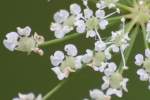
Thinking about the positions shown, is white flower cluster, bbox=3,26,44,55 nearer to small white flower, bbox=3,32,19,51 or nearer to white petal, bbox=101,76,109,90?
small white flower, bbox=3,32,19,51

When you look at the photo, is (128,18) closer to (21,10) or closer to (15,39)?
(15,39)

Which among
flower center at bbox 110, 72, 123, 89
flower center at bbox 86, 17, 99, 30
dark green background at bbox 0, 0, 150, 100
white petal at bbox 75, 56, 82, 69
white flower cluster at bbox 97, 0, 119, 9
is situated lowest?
flower center at bbox 110, 72, 123, 89

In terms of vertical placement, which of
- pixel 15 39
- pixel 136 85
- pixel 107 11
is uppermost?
pixel 107 11

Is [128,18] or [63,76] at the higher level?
[128,18]

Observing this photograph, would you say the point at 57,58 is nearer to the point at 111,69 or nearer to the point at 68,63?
the point at 68,63

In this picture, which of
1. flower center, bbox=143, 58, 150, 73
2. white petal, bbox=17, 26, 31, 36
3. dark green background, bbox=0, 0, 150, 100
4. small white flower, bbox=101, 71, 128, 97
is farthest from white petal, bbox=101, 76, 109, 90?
dark green background, bbox=0, 0, 150, 100

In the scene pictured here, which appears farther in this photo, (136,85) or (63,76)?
(136,85)

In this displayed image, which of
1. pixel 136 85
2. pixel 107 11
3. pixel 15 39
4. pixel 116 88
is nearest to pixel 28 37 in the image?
pixel 15 39
